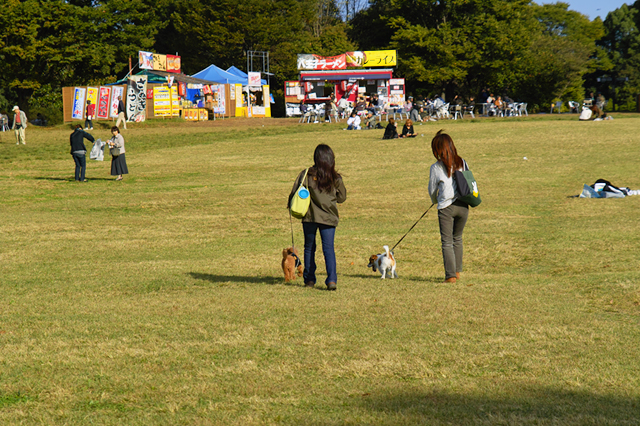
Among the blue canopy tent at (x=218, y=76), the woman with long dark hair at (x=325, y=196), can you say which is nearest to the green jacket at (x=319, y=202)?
the woman with long dark hair at (x=325, y=196)

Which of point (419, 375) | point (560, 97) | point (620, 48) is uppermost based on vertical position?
point (620, 48)

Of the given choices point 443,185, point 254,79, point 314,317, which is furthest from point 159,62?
point 314,317

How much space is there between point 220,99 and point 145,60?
21.9ft

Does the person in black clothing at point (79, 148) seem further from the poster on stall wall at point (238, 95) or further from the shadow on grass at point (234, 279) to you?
the poster on stall wall at point (238, 95)

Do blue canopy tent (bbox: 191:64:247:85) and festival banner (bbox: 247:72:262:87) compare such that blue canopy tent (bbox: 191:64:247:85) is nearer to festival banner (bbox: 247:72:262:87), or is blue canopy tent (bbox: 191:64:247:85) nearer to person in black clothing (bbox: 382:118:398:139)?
festival banner (bbox: 247:72:262:87)

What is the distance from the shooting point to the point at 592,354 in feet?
17.0

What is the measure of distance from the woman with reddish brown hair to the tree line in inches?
1730

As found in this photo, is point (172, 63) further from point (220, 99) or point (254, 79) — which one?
point (254, 79)

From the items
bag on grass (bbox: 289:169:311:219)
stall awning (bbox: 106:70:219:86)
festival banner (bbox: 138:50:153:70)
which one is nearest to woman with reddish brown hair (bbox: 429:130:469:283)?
bag on grass (bbox: 289:169:311:219)

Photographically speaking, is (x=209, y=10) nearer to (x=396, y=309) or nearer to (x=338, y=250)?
(x=338, y=250)

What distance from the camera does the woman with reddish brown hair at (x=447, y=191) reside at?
779 centimetres

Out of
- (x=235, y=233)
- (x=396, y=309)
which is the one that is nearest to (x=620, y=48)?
(x=235, y=233)

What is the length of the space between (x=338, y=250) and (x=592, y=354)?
6.63 metres

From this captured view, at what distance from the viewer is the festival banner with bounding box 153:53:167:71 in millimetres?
46719
